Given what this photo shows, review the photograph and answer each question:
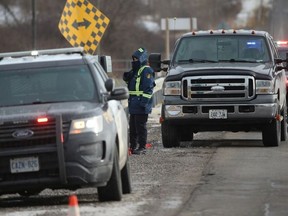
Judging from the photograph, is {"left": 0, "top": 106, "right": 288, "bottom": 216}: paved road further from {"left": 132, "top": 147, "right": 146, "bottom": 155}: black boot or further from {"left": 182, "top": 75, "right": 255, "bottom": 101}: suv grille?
{"left": 182, "top": 75, "right": 255, "bottom": 101}: suv grille

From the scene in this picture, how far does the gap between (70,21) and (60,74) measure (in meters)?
10.1

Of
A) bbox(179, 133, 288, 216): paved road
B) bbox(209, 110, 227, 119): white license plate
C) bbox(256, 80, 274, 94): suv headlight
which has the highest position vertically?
bbox(256, 80, 274, 94): suv headlight

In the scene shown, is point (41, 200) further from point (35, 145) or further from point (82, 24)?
point (82, 24)

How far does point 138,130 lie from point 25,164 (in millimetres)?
7455

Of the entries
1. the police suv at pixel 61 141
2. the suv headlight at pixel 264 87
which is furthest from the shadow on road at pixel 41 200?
the suv headlight at pixel 264 87

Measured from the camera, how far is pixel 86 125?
41.3ft

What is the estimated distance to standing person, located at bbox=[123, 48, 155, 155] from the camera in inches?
778

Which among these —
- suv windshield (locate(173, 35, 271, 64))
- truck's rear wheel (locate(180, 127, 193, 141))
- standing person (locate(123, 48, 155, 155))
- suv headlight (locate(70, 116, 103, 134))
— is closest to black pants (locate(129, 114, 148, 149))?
standing person (locate(123, 48, 155, 155))

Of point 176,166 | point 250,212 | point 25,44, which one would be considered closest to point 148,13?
point 25,44

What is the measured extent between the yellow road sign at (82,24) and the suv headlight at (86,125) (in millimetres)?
11008

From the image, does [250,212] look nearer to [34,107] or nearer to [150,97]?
[34,107]

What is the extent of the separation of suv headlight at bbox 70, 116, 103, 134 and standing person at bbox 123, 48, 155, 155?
7014 millimetres

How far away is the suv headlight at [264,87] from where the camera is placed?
798 inches

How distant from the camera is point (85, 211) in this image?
12.2 m
